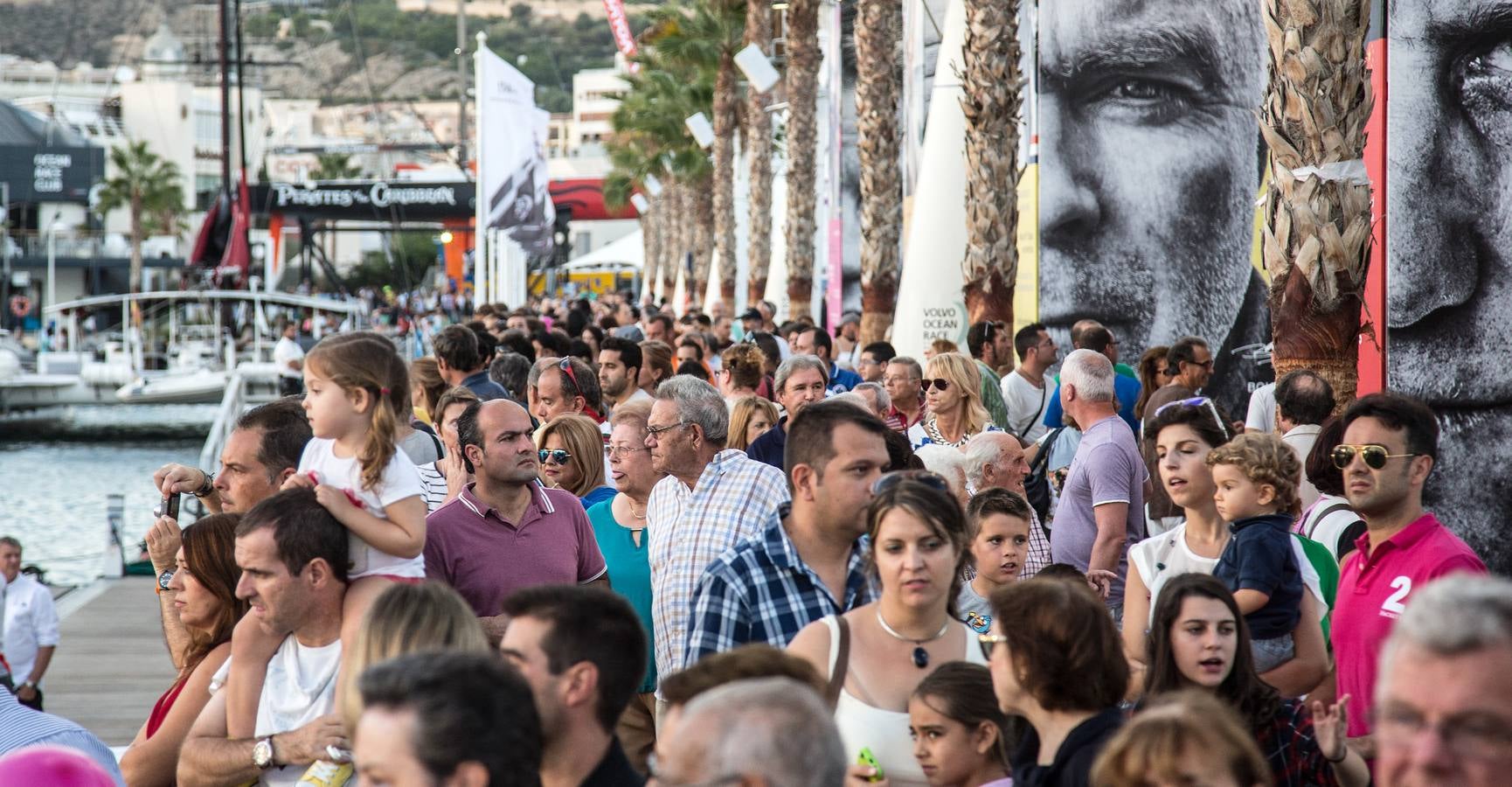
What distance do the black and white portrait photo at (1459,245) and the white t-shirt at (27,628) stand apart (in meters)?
9.56

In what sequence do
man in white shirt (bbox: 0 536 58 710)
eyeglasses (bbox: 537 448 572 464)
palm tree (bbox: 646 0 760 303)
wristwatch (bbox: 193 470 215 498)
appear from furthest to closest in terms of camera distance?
palm tree (bbox: 646 0 760 303) < man in white shirt (bbox: 0 536 58 710) < eyeglasses (bbox: 537 448 572 464) < wristwatch (bbox: 193 470 215 498)

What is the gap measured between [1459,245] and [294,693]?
6244mm

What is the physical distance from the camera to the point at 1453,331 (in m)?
8.21

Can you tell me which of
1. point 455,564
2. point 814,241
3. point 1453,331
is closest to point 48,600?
point 455,564

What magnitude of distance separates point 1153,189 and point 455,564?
30.1ft

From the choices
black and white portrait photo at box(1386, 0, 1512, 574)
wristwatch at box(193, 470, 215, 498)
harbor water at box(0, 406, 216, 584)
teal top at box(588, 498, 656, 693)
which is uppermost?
black and white portrait photo at box(1386, 0, 1512, 574)

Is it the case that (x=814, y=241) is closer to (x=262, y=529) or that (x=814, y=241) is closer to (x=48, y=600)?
(x=48, y=600)

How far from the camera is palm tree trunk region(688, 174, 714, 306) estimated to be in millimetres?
52938

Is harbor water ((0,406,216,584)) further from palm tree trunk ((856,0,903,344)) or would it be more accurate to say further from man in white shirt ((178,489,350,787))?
man in white shirt ((178,489,350,787))

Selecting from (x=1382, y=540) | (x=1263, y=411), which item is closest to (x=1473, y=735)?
(x=1382, y=540)

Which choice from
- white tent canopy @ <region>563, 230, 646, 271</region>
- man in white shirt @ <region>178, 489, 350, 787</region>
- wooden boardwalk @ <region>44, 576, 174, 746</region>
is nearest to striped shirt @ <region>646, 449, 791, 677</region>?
man in white shirt @ <region>178, 489, 350, 787</region>

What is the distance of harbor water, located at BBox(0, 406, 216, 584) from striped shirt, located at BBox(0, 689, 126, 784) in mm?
14553

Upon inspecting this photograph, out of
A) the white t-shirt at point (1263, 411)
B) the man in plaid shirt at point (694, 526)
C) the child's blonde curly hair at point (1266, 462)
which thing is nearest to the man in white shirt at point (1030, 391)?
the white t-shirt at point (1263, 411)

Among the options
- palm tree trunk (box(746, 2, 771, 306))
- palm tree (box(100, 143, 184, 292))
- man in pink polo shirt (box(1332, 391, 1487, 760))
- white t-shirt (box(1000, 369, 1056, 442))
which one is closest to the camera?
man in pink polo shirt (box(1332, 391, 1487, 760))
